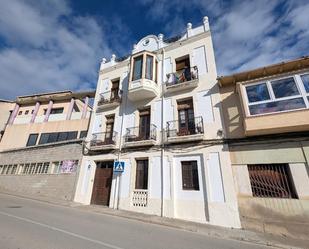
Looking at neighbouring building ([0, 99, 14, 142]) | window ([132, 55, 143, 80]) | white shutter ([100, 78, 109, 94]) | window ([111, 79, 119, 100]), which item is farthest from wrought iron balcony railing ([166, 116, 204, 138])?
neighbouring building ([0, 99, 14, 142])

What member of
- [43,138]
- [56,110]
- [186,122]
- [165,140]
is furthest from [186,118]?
[56,110]

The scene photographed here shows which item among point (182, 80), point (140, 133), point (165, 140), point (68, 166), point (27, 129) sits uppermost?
point (182, 80)

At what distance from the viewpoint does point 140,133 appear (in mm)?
12477

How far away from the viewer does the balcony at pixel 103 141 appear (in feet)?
41.4

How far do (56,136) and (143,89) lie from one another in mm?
14075

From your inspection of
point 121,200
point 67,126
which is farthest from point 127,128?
point 67,126

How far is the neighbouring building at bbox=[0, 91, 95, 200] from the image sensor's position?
14391mm

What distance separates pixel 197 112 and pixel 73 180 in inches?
423

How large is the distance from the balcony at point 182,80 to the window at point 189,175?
16.5 ft

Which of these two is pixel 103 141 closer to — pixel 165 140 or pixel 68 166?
pixel 68 166

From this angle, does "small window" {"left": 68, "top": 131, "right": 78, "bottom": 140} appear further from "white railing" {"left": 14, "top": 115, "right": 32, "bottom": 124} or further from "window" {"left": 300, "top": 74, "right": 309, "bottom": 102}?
"window" {"left": 300, "top": 74, "right": 309, "bottom": 102}

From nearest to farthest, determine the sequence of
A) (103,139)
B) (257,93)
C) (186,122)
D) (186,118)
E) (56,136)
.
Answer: (257,93) → (186,122) → (186,118) → (103,139) → (56,136)

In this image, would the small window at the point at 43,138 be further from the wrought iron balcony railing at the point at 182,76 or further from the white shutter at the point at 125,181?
the wrought iron balcony railing at the point at 182,76

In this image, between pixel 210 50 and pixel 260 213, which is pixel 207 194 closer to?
pixel 260 213
